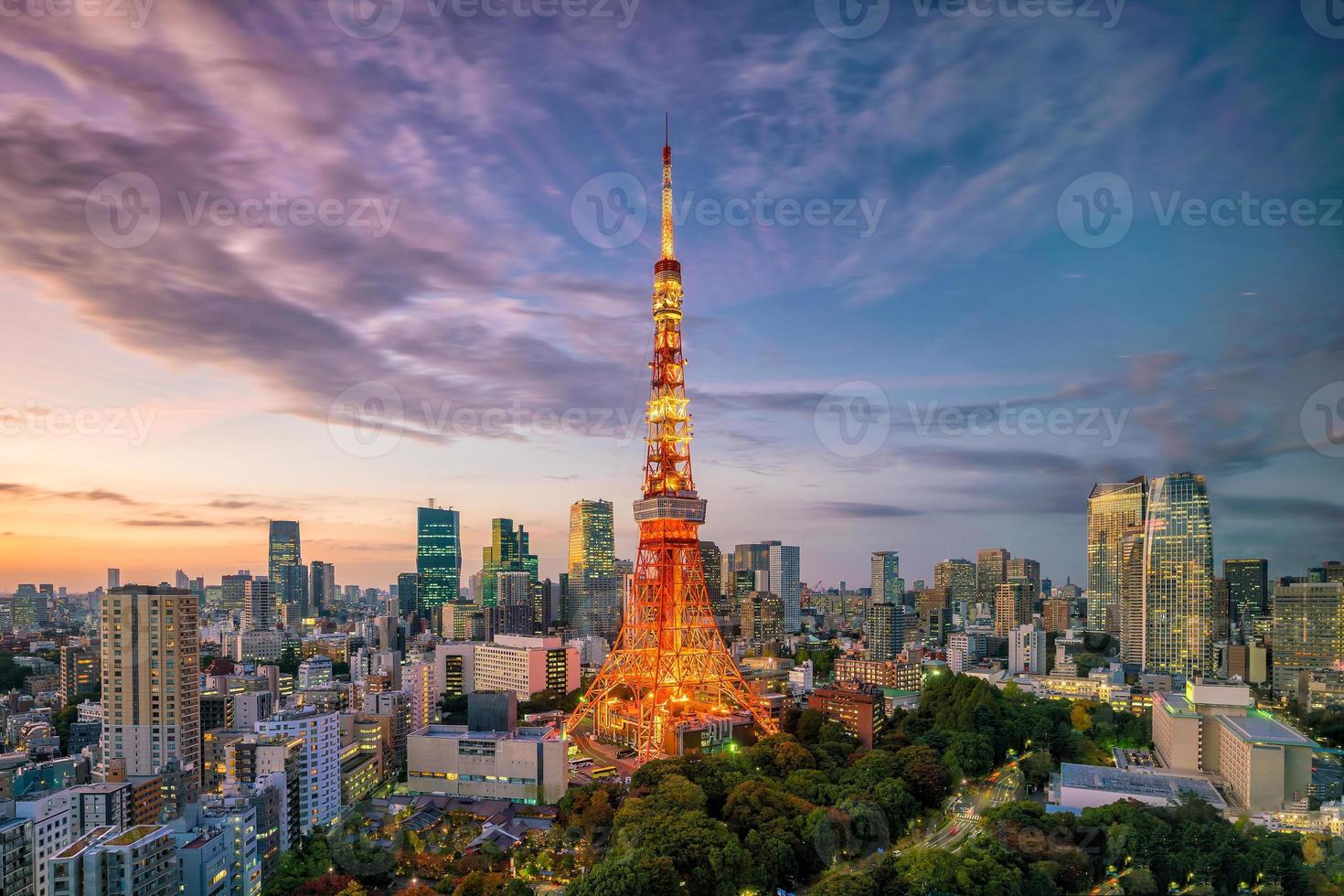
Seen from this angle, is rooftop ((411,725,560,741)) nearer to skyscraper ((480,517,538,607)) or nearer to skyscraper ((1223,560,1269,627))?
skyscraper ((1223,560,1269,627))

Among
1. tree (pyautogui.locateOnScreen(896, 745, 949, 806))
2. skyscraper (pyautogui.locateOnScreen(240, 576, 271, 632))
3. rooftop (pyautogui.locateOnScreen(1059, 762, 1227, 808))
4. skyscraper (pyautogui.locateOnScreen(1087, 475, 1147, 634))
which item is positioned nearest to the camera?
rooftop (pyautogui.locateOnScreen(1059, 762, 1227, 808))

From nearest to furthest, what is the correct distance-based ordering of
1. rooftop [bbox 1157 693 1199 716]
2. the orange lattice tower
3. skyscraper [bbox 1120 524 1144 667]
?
rooftop [bbox 1157 693 1199 716], the orange lattice tower, skyscraper [bbox 1120 524 1144 667]

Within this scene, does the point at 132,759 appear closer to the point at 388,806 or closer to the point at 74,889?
the point at 388,806

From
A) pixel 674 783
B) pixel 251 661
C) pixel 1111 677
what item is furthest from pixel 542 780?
pixel 251 661

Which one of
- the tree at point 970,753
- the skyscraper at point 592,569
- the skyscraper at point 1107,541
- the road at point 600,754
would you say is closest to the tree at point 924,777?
the tree at point 970,753

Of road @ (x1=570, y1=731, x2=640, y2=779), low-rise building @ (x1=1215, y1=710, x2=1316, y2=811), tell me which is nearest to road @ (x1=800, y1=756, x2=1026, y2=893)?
low-rise building @ (x1=1215, y1=710, x2=1316, y2=811)
